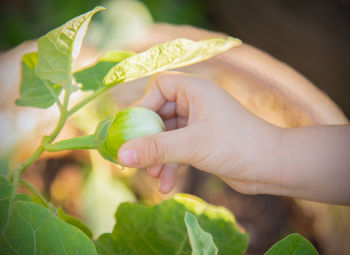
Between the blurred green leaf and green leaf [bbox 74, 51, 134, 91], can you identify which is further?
the blurred green leaf

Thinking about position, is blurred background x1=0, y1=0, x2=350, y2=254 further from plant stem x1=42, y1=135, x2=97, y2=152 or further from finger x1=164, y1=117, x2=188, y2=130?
plant stem x1=42, y1=135, x2=97, y2=152

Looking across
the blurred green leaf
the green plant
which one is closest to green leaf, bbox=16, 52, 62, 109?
the green plant

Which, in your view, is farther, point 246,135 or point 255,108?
point 255,108

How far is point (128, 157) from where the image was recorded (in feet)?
1.80

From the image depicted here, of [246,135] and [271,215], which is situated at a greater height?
[246,135]

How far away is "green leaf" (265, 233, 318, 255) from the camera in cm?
56

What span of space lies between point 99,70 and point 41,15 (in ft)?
3.80


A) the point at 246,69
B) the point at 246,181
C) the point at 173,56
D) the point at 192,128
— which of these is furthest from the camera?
the point at 246,69

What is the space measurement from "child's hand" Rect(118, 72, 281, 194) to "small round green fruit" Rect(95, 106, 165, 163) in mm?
22

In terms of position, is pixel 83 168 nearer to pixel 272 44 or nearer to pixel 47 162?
pixel 47 162

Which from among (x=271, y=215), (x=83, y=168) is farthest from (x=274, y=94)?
(x=83, y=168)

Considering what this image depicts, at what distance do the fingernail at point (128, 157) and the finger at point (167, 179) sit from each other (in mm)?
267

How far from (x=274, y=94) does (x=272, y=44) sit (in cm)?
75

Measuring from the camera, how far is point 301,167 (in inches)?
28.2
